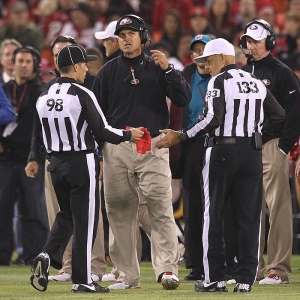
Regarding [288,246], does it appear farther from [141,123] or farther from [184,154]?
[141,123]

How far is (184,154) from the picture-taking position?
917 centimetres

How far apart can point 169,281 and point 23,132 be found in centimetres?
367

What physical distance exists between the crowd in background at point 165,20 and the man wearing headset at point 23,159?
2.97 meters

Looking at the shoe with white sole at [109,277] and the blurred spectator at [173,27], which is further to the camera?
the blurred spectator at [173,27]

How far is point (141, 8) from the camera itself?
56.7ft

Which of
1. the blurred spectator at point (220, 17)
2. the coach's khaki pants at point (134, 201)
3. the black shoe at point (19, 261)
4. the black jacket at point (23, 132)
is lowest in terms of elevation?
the black shoe at point (19, 261)

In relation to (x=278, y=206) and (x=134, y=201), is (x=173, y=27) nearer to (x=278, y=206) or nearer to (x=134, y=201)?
(x=278, y=206)

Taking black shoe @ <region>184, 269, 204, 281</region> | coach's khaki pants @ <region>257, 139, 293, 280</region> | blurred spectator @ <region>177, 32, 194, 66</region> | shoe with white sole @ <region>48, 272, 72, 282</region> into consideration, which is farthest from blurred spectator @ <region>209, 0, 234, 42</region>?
shoe with white sole @ <region>48, 272, 72, 282</region>

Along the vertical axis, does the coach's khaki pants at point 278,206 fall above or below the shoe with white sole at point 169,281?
above

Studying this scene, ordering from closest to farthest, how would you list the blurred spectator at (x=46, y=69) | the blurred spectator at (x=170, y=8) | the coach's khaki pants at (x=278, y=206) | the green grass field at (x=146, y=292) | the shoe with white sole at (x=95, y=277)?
1. the green grass field at (x=146, y=292)
2. the coach's khaki pants at (x=278, y=206)
3. the shoe with white sole at (x=95, y=277)
4. the blurred spectator at (x=46, y=69)
5. the blurred spectator at (x=170, y=8)

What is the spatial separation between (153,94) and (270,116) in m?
1.00

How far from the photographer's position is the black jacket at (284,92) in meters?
8.70

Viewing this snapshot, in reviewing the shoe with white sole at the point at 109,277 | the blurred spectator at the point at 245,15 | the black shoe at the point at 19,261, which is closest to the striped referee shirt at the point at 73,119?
the shoe with white sole at the point at 109,277

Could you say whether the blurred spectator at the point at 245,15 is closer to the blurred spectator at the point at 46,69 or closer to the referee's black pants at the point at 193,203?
the blurred spectator at the point at 46,69
